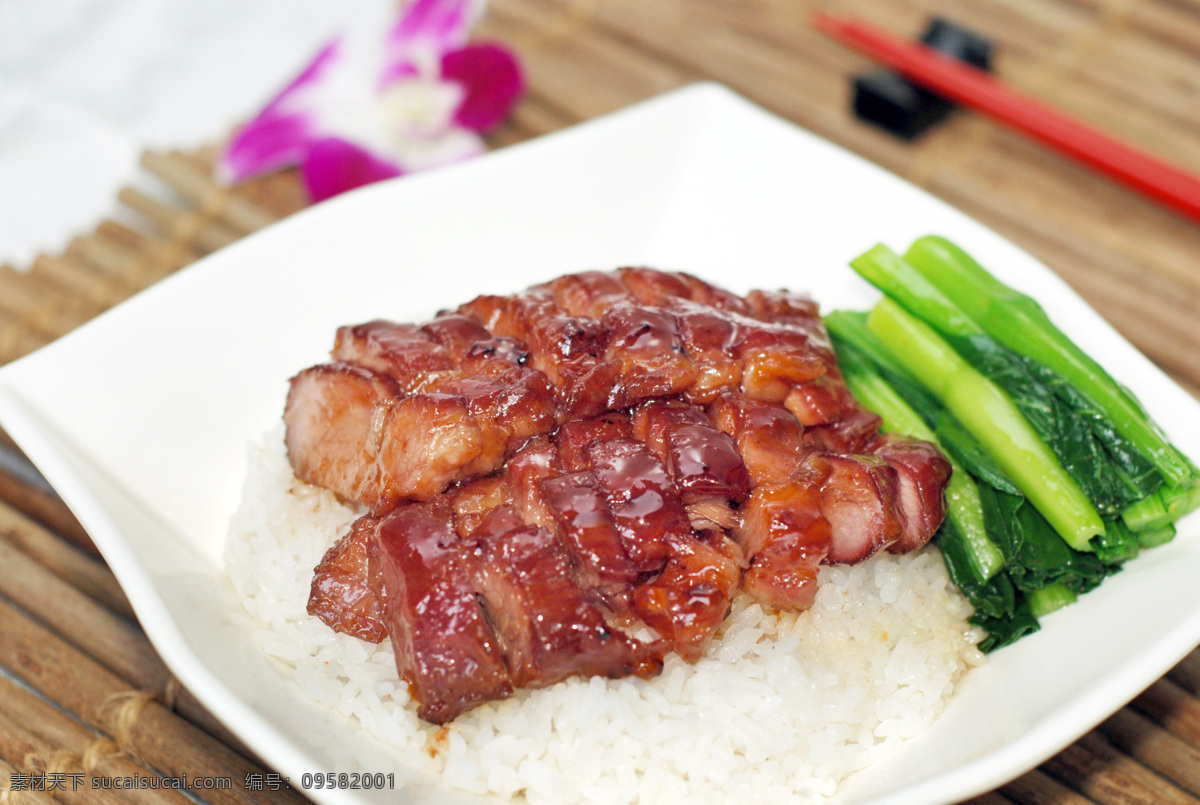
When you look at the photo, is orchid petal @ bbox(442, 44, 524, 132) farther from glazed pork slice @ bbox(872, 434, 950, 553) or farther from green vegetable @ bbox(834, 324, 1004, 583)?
glazed pork slice @ bbox(872, 434, 950, 553)

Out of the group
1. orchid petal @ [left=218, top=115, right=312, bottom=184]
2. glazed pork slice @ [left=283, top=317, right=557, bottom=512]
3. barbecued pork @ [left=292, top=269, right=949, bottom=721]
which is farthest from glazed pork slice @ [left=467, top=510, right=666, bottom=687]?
orchid petal @ [left=218, top=115, right=312, bottom=184]

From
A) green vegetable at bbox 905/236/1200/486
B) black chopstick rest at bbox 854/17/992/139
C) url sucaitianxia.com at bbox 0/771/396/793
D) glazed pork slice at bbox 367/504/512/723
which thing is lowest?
url sucaitianxia.com at bbox 0/771/396/793

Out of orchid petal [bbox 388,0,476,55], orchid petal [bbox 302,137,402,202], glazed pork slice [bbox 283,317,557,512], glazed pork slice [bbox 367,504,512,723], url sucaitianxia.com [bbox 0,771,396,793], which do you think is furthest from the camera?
orchid petal [bbox 388,0,476,55]

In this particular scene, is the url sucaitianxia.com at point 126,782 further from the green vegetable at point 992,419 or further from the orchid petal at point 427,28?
the orchid petal at point 427,28

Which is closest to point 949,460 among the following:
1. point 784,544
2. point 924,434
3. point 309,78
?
point 924,434

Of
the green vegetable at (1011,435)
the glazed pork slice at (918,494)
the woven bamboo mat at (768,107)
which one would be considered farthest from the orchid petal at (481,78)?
the glazed pork slice at (918,494)

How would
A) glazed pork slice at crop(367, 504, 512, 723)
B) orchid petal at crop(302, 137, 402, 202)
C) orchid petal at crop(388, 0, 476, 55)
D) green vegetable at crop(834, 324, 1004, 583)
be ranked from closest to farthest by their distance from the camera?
1. glazed pork slice at crop(367, 504, 512, 723)
2. green vegetable at crop(834, 324, 1004, 583)
3. orchid petal at crop(302, 137, 402, 202)
4. orchid petal at crop(388, 0, 476, 55)
